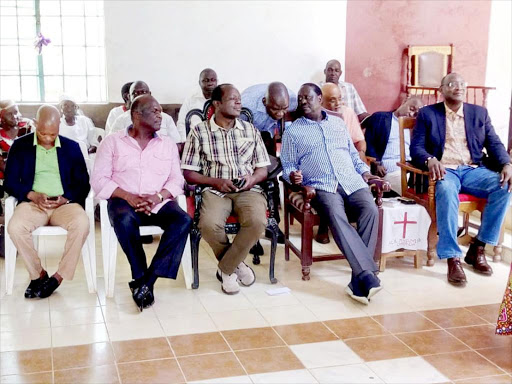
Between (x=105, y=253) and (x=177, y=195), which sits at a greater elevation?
(x=177, y=195)

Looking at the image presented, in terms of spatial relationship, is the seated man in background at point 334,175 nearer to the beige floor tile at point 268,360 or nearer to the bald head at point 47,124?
the beige floor tile at point 268,360

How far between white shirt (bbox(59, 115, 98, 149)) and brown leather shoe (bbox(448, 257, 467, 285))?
3452mm

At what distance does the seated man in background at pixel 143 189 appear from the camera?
3686 millimetres

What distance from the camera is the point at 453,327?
3.41 meters

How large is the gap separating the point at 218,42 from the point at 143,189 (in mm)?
3650

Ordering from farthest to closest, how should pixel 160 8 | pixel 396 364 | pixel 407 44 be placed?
pixel 407 44
pixel 160 8
pixel 396 364

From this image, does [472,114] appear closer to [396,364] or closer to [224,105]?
[224,105]

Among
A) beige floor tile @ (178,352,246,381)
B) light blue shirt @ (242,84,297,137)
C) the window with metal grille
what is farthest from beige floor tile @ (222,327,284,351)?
the window with metal grille

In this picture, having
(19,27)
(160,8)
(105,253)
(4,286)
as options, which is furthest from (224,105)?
(19,27)

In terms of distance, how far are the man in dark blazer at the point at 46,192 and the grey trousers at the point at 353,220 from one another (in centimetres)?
148

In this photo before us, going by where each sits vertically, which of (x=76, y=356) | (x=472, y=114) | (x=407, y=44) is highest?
(x=407, y=44)

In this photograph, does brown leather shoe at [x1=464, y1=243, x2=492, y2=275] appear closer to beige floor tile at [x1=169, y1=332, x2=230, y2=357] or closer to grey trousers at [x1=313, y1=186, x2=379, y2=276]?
grey trousers at [x1=313, y1=186, x2=379, y2=276]

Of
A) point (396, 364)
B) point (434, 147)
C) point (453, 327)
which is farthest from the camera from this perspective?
point (434, 147)

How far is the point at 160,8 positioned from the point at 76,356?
4.77 meters
